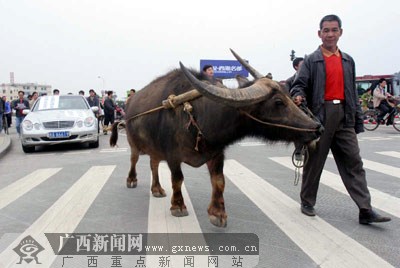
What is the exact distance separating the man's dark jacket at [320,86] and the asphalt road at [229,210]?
0.61 metres

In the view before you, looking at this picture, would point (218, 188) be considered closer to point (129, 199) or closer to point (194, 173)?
point (129, 199)

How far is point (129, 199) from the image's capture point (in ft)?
16.1

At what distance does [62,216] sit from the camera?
4168 millimetres

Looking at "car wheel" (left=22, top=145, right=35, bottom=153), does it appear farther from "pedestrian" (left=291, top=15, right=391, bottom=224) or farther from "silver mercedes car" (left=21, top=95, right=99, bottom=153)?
"pedestrian" (left=291, top=15, right=391, bottom=224)

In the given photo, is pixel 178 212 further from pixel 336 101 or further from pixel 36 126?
pixel 36 126

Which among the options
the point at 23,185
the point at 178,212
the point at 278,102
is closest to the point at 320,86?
the point at 278,102

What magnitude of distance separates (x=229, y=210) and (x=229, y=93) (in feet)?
5.95

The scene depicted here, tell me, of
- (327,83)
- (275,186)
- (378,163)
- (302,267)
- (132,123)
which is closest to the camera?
(302,267)

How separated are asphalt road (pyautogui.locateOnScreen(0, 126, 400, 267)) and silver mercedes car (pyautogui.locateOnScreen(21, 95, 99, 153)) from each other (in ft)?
6.86

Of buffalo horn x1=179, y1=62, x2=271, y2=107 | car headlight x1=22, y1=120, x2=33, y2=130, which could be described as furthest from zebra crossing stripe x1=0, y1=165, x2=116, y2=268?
car headlight x1=22, y1=120, x2=33, y2=130

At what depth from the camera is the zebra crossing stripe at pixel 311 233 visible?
2959mm

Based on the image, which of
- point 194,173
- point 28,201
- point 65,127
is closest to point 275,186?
point 194,173

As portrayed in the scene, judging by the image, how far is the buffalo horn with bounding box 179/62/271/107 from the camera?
2982 millimetres

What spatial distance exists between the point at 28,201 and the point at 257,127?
137 inches
